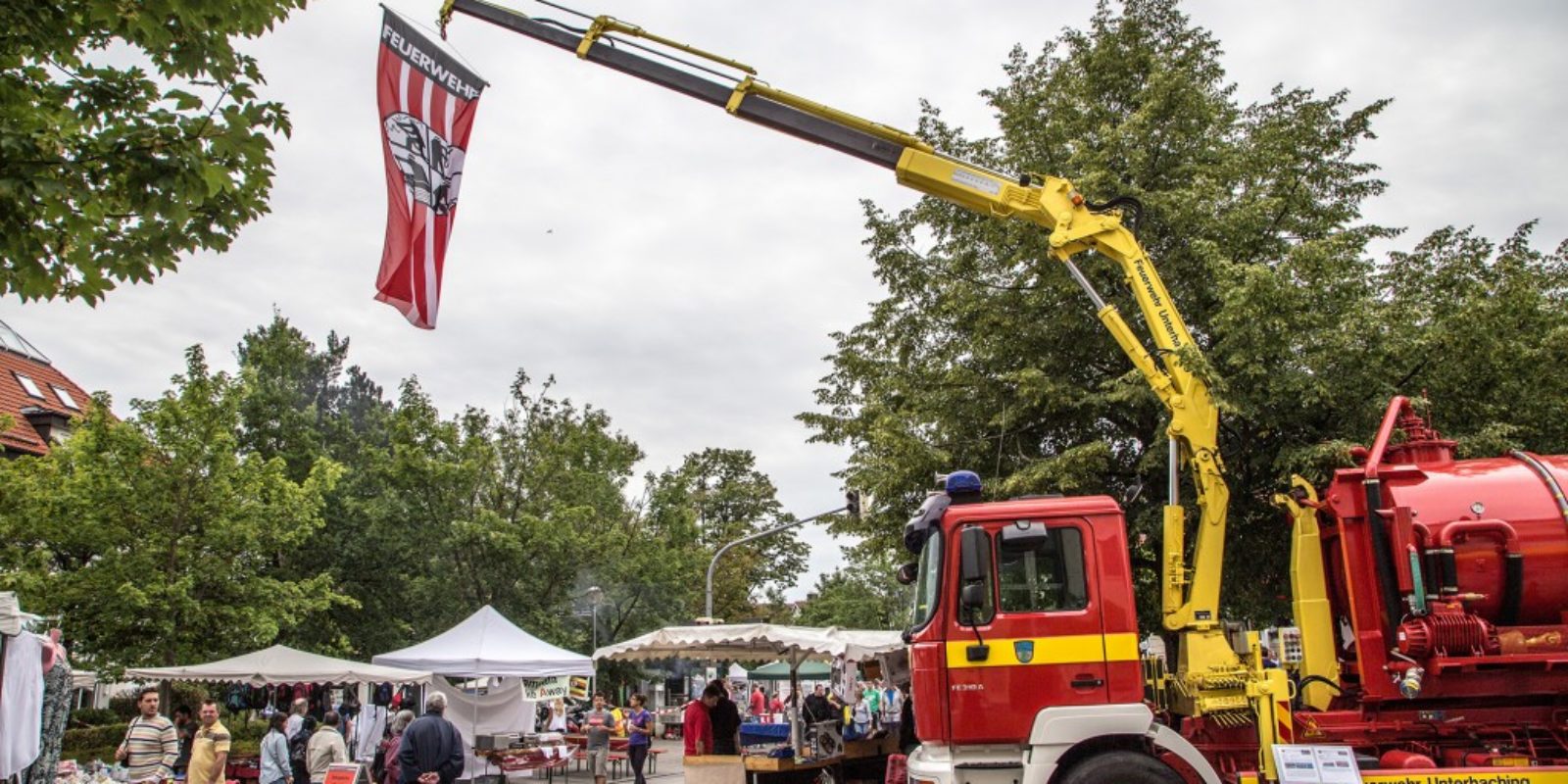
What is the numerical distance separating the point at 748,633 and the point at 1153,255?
8.36m

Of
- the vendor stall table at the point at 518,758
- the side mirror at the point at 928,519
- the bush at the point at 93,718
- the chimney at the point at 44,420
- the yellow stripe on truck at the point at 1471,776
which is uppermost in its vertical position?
the chimney at the point at 44,420

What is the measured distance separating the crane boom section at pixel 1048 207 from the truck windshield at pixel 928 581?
2303mm

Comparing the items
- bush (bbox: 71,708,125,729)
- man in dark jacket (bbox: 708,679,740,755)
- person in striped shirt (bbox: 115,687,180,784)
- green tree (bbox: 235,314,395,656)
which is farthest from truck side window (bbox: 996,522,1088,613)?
bush (bbox: 71,708,125,729)

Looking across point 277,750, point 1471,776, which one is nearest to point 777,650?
point 277,750

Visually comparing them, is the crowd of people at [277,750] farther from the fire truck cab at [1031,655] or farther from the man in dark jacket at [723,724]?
the fire truck cab at [1031,655]

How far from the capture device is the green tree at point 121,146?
5.33 m

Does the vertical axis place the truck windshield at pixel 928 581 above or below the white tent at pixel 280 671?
above

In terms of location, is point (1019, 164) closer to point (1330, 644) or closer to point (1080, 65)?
point (1080, 65)

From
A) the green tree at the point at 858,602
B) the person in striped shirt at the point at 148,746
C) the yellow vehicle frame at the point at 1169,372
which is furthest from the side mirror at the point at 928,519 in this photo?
the green tree at the point at 858,602

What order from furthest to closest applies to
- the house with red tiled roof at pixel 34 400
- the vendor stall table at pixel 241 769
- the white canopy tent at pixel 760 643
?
the house with red tiled roof at pixel 34 400, the vendor stall table at pixel 241 769, the white canopy tent at pixel 760 643

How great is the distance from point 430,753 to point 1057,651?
591 centimetres

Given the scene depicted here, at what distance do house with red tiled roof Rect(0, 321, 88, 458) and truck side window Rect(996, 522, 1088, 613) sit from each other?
36519 mm

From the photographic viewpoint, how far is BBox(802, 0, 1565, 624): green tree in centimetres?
1369

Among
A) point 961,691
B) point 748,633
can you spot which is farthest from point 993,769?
point 748,633
